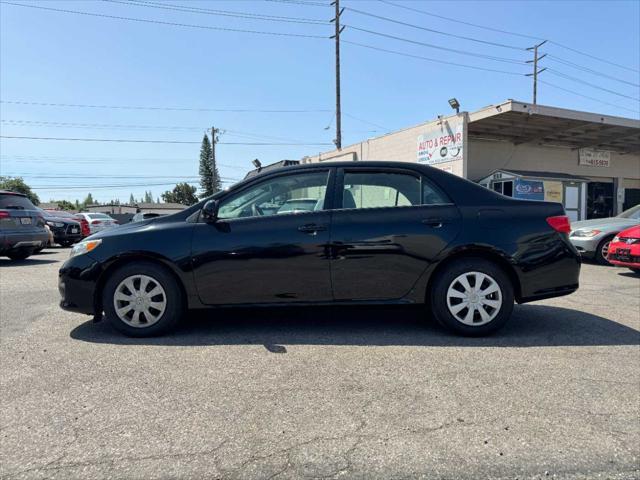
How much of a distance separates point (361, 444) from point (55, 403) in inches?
76.1

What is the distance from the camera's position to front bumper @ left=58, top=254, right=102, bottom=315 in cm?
412

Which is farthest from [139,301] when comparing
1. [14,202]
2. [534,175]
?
[534,175]

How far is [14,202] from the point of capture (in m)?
9.50

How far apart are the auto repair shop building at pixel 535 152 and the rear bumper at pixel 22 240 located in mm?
12454

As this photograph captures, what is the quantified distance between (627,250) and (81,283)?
8.12 metres

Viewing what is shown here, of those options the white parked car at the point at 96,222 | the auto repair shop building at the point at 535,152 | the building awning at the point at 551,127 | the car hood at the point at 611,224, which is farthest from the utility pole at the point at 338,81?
the car hood at the point at 611,224

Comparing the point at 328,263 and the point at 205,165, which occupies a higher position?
the point at 205,165

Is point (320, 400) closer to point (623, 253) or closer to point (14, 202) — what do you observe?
point (623, 253)

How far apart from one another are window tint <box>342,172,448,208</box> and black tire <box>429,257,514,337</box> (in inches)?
26.3

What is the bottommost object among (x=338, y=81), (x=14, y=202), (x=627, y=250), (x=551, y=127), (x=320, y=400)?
(x=320, y=400)

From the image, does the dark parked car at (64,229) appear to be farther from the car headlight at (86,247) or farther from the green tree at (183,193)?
the green tree at (183,193)

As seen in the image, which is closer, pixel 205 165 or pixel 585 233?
pixel 585 233

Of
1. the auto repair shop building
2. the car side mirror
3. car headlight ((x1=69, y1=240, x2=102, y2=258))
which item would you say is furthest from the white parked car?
the car side mirror

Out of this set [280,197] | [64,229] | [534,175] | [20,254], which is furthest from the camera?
[534,175]
